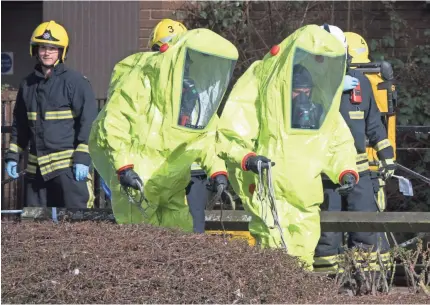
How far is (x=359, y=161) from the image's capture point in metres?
8.98

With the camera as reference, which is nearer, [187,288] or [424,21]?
[187,288]

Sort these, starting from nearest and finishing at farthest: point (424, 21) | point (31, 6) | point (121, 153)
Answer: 1. point (121, 153)
2. point (424, 21)
3. point (31, 6)

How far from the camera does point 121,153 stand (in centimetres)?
732

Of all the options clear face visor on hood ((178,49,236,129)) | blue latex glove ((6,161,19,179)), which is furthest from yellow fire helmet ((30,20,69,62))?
clear face visor on hood ((178,49,236,129))

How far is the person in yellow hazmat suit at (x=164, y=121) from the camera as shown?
24.3 ft

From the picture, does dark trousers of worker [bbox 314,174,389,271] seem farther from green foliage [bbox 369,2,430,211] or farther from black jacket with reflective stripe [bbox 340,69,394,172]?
green foliage [bbox 369,2,430,211]

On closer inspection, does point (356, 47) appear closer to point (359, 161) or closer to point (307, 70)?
point (359, 161)

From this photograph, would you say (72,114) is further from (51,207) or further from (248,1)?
(248,1)

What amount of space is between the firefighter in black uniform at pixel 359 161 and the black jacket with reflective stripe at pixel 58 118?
6.44 feet

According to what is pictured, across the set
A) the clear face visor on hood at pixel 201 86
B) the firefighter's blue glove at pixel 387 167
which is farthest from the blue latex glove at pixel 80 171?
the firefighter's blue glove at pixel 387 167

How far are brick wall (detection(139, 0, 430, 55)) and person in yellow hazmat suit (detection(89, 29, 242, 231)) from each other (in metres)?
4.66

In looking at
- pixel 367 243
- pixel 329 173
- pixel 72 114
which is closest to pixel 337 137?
pixel 329 173

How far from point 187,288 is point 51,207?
3.33 metres

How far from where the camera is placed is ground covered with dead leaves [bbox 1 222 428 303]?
19.3 feet
